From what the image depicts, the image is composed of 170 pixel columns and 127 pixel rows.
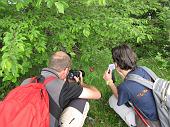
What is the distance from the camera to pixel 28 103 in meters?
3.54

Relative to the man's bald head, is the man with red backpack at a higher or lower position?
lower

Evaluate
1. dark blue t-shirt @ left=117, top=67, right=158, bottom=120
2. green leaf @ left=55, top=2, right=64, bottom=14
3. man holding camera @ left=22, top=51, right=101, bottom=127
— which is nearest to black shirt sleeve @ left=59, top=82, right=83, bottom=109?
man holding camera @ left=22, top=51, right=101, bottom=127

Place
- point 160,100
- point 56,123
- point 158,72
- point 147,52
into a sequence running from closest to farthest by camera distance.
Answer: point 56,123 → point 160,100 → point 158,72 → point 147,52

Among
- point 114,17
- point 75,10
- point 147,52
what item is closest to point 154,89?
point 114,17

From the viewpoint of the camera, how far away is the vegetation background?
4070 mm

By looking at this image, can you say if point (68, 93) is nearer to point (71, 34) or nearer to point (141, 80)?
point (71, 34)

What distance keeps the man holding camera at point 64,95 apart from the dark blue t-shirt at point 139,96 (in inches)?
15.7

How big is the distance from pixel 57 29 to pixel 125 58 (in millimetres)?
1007

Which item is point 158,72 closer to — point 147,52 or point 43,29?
point 147,52

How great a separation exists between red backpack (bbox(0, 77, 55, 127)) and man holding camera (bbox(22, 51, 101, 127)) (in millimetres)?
156

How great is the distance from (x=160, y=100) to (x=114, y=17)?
4.33ft

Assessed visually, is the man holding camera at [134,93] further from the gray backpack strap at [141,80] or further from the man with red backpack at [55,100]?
the man with red backpack at [55,100]

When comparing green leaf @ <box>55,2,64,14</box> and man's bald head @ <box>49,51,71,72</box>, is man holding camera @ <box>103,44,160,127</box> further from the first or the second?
green leaf @ <box>55,2,64,14</box>

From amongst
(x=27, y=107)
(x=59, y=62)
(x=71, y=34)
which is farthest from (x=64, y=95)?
(x=71, y=34)
